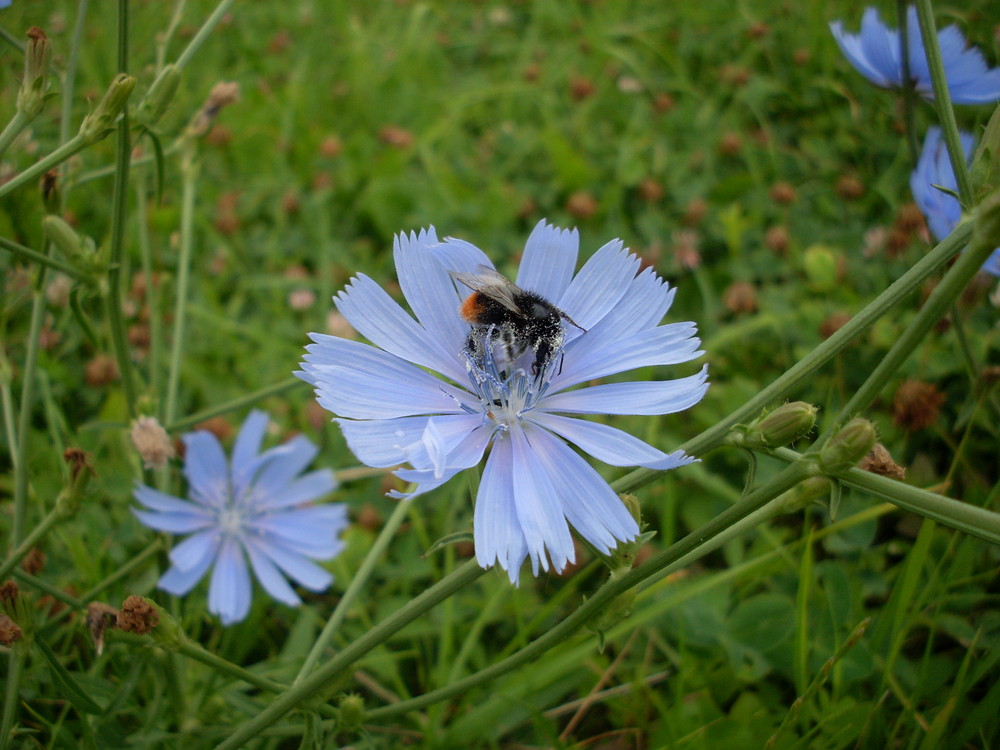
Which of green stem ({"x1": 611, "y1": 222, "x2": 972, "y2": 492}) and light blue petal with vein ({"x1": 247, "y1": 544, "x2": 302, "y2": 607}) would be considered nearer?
green stem ({"x1": 611, "y1": 222, "x2": 972, "y2": 492})

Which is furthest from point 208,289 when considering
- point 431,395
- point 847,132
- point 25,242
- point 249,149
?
Answer: point 847,132

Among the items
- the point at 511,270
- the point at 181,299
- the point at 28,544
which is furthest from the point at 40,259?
the point at 511,270

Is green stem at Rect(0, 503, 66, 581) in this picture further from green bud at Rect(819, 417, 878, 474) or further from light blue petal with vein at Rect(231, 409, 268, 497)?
green bud at Rect(819, 417, 878, 474)

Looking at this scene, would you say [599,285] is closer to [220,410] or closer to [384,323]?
[384,323]

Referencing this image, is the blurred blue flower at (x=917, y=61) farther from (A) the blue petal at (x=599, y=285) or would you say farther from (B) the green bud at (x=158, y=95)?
(B) the green bud at (x=158, y=95)

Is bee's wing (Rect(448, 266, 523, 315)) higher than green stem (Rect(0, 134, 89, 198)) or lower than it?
lower

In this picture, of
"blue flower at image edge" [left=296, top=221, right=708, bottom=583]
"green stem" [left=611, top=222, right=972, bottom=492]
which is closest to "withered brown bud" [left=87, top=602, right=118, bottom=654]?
"blue flower at image edge" [left=296, top=221, right=708, bottom=583]

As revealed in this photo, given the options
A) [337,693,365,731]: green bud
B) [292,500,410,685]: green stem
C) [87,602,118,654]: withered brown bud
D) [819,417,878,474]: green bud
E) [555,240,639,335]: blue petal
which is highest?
[555,240,639,335]: blue petal

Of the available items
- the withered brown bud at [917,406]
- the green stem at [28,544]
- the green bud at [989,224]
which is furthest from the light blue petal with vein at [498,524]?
the withered brown bud at [917,406]
